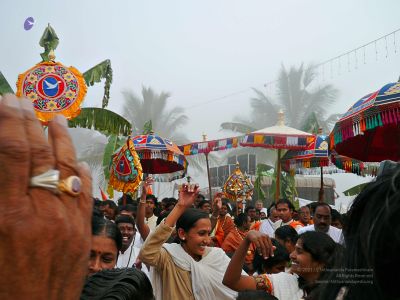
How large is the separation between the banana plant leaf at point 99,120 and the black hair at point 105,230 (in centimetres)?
605

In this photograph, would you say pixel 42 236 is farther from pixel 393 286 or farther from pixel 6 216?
pixel 393 286

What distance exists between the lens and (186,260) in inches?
134

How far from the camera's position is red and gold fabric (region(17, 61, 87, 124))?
6098 millimetres

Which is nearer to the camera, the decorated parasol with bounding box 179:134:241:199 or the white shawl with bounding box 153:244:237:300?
the white shawl with bounding box 153:244:237:300

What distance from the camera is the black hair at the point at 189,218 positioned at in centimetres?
355

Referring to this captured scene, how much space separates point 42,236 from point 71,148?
152 millimetres

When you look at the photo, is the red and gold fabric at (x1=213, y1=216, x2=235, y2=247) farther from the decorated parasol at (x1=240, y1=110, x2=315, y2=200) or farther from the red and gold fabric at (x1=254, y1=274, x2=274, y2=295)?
the red and gold fabric at (x1=254, y1=274, x2=274, y2=295)

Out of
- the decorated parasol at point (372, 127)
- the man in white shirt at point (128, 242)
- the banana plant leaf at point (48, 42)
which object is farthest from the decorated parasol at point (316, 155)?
the banana plant leaf at point (48, 42)

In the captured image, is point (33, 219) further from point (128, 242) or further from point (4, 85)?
point (4, 85)

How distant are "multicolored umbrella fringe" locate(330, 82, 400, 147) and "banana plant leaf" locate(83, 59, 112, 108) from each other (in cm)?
636

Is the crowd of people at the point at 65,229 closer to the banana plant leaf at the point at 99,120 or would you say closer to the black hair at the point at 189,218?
the black hair at the point at 189,218

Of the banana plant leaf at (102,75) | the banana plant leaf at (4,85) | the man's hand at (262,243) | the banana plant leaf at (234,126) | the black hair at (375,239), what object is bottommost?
the man's hand at (262,243)

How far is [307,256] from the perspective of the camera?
2.89 metres

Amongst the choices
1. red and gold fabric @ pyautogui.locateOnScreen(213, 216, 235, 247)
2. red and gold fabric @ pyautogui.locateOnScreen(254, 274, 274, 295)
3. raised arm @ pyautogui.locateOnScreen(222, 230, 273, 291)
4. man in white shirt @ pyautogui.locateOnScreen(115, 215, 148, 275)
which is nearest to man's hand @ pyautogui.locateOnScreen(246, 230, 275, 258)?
raised arm @ pyautogui.locateOnScreen(222, 230, 273, 291)
